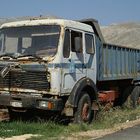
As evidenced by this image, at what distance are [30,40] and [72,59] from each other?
3.84 feet

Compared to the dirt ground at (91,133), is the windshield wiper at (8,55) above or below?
above

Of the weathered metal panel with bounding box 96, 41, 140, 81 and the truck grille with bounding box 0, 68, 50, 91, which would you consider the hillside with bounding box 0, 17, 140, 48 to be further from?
the truck grille with bounding box 0, 68, 50, 91

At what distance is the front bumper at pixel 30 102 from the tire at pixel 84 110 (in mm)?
666

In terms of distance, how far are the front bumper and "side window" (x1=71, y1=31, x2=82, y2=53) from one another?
1.43 metres

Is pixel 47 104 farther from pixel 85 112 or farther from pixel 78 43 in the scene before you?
pixel 78 43

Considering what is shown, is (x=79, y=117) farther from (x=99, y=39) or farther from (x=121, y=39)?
(x=121, y=39)

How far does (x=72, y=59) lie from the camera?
1242cm

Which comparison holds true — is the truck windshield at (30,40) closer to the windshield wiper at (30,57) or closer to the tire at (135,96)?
the windshield wiper at (30,57)

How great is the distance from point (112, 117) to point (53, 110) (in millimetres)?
3099

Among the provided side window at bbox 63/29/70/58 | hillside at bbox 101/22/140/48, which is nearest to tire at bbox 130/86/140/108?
side window at bbox 63/29/70/58

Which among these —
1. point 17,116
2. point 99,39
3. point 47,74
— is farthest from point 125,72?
point 47,74

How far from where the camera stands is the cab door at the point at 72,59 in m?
12.1

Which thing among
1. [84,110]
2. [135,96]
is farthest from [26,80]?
[135,96]

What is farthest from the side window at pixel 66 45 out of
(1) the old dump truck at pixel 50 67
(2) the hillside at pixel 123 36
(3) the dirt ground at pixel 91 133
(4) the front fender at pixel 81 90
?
(2) the hillside at pixel 123 36
